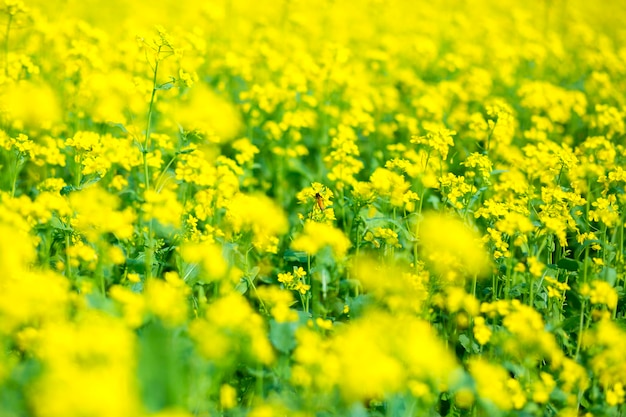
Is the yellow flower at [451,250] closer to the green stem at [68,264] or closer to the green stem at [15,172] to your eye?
the green stem at [68,264]

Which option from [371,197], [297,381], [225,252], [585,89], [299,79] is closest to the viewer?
[297,381]

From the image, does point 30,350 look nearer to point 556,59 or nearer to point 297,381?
point 297,381

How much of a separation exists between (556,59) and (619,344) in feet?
18.9

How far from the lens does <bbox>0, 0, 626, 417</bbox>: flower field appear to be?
2.56 meters

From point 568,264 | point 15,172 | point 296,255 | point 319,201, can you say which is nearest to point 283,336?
point 296,255

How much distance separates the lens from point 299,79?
5551mm

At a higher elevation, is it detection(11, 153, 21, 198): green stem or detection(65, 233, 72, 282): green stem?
detection(11, 153, 21, 198): green stem

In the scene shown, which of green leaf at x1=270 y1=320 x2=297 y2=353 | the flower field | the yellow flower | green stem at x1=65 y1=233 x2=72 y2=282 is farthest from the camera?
green stem at x1=65 y1=233 x2=72 y2=282

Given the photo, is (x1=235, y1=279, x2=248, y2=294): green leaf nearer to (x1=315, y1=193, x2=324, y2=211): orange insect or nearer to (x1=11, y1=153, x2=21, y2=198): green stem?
(x1=315, y1=193, x2=324, y2=211): orange insect

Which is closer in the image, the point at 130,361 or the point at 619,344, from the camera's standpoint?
the point at 130,361

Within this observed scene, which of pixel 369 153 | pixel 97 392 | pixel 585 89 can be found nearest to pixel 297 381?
pixel 97 392

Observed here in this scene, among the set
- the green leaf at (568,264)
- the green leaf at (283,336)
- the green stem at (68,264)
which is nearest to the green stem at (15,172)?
the green stem at (68,264)

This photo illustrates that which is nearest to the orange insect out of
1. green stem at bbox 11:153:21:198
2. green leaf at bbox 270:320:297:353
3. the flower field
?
the flower field

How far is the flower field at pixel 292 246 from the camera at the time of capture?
2.56 meters
